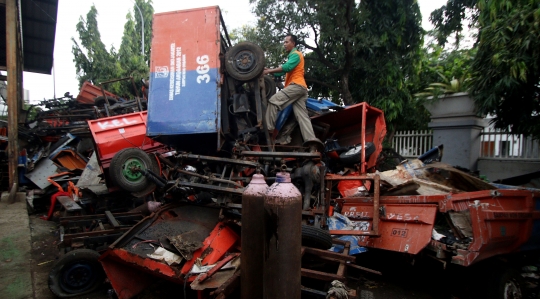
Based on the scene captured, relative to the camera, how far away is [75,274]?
368 cm

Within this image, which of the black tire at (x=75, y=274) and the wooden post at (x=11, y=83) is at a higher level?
the wooden post at (x=11, y=83)

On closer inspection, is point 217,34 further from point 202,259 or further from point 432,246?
point 432,246

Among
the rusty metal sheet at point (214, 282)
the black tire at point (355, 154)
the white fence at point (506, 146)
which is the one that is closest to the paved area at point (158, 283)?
the rusty metal sheet at point (214, 282)

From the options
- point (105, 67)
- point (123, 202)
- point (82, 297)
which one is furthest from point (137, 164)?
point (105, 67)

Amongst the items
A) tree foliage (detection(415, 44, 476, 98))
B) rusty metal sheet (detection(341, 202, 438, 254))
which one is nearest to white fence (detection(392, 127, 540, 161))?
tree foliage (detection(415, 44, 476, 98))

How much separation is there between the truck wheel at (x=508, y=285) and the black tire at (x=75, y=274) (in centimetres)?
414

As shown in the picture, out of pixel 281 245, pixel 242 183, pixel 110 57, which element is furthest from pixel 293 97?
pixel 110 57

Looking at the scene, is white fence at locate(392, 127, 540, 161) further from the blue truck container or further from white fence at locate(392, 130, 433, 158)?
the blue truck container

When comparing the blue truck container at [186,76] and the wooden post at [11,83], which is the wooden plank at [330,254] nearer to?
the blue truck container at [186,76]

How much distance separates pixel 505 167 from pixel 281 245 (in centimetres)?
787

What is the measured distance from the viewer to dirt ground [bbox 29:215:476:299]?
375cm

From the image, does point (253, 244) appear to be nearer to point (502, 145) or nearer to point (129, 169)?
point (129, 169)

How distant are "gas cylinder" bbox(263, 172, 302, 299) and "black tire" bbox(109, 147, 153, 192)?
135 inches

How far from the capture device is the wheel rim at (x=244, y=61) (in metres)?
4.70
